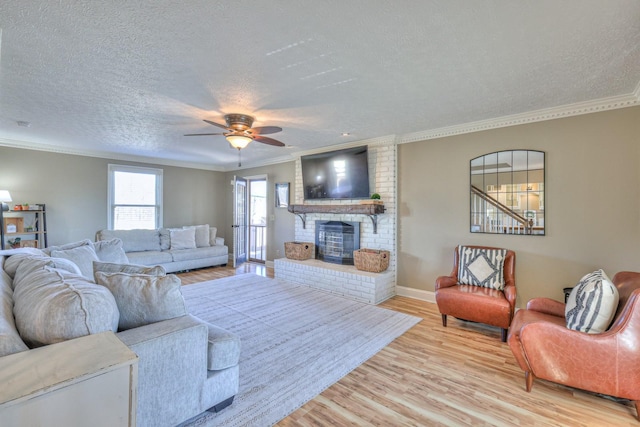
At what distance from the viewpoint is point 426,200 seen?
4.28m

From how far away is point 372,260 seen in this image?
4.40 metres

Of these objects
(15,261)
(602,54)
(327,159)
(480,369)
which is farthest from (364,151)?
(15,261)

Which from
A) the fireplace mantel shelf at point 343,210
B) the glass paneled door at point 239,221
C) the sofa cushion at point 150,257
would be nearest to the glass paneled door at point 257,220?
the glass paneled door at point 239,221

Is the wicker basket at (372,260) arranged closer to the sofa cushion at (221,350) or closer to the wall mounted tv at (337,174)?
the wall mounted tv at (337,174)

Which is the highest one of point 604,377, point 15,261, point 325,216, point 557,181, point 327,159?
point 327,159

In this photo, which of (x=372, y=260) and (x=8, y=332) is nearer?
(x=8, y=332)

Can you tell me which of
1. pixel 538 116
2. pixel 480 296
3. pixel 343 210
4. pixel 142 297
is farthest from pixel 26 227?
pixel 538 116

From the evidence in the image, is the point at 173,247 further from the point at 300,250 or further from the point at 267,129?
the point at 267,129

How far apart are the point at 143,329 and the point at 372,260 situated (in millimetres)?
3313

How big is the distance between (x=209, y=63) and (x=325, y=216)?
352 cm

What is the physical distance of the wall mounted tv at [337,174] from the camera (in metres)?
4.77

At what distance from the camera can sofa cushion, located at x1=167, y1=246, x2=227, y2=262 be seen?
5950mm

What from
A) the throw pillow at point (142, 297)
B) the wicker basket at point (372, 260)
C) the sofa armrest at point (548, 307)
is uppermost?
the throw pillow at point (142, 297)

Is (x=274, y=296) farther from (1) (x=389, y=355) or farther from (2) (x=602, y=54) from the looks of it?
(2) (x=602, y=54)
